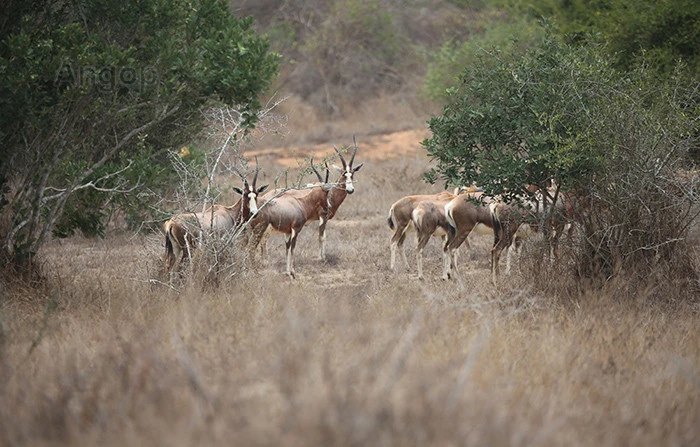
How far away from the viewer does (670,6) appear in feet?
51.4

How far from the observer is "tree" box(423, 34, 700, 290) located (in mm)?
9156

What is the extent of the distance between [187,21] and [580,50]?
477 centimetres

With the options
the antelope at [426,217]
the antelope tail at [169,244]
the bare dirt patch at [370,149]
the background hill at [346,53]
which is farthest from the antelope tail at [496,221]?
the background hill at [346,53]

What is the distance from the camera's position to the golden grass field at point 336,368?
390 cm

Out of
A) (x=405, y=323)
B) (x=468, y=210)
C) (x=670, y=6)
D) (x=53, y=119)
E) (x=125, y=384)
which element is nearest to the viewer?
(x=125, y=384)

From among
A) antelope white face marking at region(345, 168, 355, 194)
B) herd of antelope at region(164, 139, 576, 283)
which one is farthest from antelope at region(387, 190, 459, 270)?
antelope white face marking at region(345, 168, 355, 194)

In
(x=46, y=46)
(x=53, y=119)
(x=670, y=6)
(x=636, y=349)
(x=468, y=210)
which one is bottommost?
(x=636, y=349)

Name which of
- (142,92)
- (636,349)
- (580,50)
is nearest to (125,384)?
(636,349)

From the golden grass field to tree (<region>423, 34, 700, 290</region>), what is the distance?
2.66 ft

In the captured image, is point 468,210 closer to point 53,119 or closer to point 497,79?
point 497,79

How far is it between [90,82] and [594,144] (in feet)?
17.9

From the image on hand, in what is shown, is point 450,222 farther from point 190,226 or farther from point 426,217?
point 190,226

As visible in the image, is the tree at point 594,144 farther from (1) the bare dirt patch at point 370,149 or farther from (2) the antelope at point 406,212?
(1) the bare dirt patch at point 370,149

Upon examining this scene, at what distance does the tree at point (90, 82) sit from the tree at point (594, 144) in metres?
2.79
